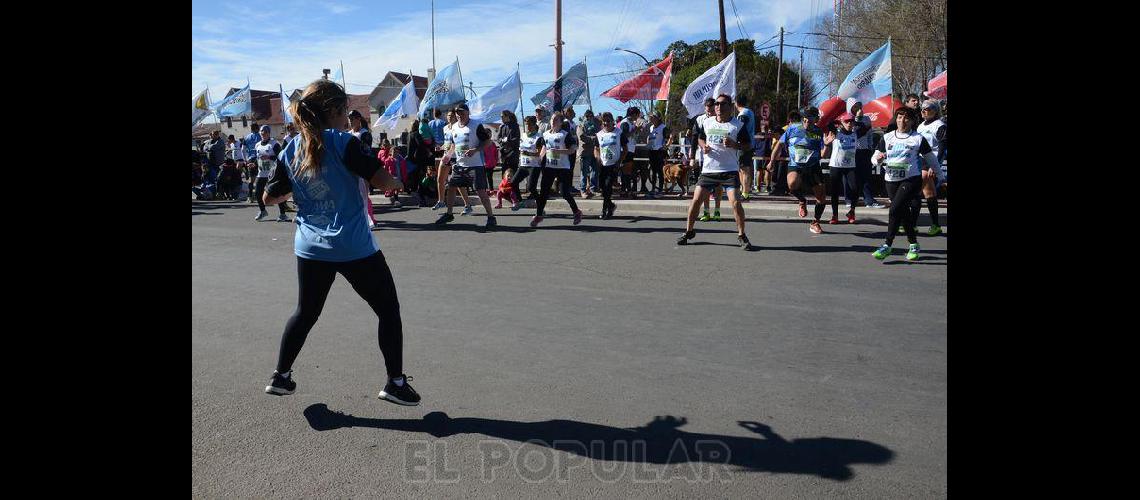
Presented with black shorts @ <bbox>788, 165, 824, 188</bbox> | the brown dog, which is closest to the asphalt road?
black shorts @ <bbox>788, 165, 824, 188</bbox>

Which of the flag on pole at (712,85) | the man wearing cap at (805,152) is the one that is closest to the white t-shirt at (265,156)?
the flag on pole at (712,85)

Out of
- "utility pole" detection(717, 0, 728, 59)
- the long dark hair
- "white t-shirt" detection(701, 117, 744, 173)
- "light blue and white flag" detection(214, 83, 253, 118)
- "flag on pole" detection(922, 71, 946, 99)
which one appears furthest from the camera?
"utility pole" detection(717, 0, 728, 59)

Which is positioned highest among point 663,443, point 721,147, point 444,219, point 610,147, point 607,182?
point 610,147

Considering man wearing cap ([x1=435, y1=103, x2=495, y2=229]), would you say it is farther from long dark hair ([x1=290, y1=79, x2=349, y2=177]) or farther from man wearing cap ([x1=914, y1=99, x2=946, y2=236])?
long dark hair ([x1=290, y1=79, x2=349, y2=177])

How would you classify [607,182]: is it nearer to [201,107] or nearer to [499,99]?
[499,99]

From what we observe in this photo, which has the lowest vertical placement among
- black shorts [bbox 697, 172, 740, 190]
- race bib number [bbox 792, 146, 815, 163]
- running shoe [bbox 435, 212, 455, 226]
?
running shoe [bbox 435, 212, 455, 226]

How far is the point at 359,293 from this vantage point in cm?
388

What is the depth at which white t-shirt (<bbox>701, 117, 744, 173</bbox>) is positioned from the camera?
9195mm

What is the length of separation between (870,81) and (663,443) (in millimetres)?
13002

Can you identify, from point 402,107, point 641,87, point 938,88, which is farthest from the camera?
point 402,107

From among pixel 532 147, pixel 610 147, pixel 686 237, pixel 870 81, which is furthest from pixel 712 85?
pixel 686 237

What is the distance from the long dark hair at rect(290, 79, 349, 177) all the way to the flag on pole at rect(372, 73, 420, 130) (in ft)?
49.4

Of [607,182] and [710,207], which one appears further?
[710,207]
